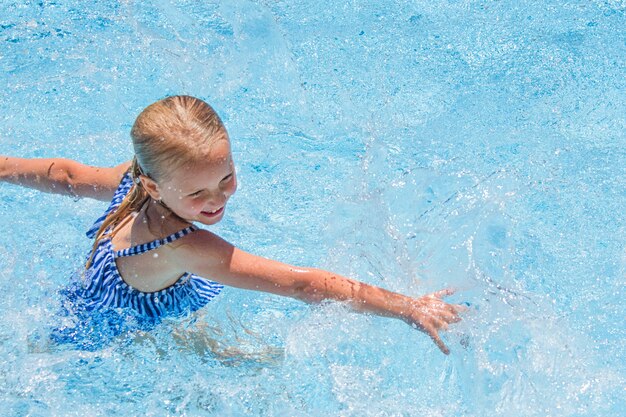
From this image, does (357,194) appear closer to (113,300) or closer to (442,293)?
(442,293)

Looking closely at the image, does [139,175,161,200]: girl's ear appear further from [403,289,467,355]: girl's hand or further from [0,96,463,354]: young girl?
[403,289,467,355]: girl's hand

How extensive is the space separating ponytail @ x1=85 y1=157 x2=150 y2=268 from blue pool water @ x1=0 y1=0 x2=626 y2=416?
48cm

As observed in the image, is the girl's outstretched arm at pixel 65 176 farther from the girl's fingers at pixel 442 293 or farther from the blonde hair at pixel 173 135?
the girl's fingers at pixel 442 293

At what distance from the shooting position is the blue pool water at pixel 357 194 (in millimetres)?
3074

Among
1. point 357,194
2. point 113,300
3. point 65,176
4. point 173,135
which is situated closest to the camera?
point 173,135

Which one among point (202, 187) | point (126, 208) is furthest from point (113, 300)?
point (202, 187)

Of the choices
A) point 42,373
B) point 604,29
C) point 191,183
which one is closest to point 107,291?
point 42,373

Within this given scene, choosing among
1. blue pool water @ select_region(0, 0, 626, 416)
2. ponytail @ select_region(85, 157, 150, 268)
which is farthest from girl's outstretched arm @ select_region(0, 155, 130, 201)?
blue pool water @ select_region(0, 0, 626, 416)

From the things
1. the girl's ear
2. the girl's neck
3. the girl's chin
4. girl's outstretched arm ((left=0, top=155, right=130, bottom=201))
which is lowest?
girl's outstretched arm ((left=0, top=155, right=130, bottom=201))

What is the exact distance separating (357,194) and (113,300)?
1.45 m

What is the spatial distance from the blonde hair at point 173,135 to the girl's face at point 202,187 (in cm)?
3

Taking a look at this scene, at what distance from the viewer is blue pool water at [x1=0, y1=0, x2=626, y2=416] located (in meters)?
3.07

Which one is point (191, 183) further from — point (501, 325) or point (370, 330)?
point (501, 325)

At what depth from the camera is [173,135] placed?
97.6 inches
